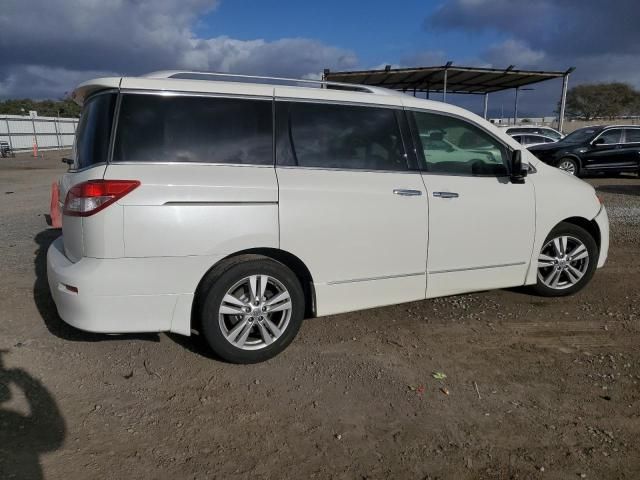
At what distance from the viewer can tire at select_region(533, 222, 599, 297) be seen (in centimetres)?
472

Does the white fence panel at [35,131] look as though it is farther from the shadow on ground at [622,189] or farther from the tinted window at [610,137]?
the shadow on ground at [622,189]

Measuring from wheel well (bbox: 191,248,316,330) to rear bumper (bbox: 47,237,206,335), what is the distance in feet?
0.23

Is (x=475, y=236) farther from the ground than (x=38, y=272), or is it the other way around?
(x=475, y=236)

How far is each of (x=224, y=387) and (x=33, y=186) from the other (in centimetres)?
1383

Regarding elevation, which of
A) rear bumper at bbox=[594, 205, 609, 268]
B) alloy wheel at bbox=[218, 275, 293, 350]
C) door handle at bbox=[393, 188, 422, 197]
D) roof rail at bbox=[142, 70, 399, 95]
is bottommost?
alloy wheel at bbox=[218, 275, 293, 350]

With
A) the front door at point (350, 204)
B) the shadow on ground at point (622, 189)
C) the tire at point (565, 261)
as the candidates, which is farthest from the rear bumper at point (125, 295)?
the shadow on ground at point (622, 189)

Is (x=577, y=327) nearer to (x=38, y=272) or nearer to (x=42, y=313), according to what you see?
(x=42, y=313)

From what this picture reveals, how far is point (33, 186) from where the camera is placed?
47.5 ft

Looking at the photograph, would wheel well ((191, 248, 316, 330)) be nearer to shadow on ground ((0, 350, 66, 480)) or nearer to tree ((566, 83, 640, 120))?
shadow on ground ((0, 350, 66, 480))

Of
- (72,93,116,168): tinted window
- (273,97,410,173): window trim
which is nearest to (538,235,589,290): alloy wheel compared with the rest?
(273,97,410,173): window trim

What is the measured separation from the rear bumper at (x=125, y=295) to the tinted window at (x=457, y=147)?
2.16 m

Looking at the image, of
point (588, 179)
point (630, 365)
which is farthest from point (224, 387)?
point (588, 179)

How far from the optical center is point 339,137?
380 cm

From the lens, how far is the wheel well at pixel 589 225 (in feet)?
15.9
